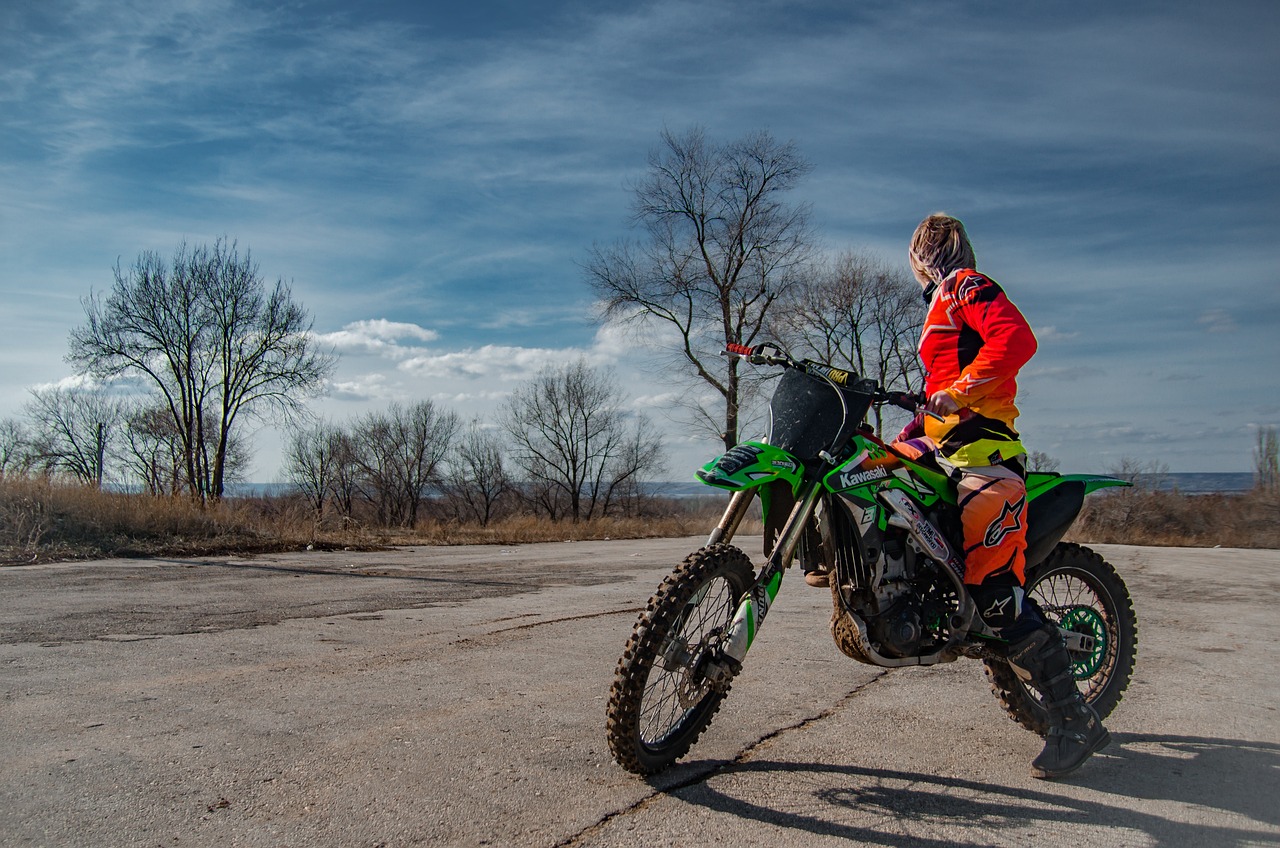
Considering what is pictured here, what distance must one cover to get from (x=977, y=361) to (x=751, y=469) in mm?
1080

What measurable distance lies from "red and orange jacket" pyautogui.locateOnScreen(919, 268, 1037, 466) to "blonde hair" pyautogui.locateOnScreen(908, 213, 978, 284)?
11 centimetres

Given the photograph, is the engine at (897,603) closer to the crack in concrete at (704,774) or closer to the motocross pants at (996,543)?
the motocross pants at (996,543)

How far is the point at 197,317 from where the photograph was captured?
34.8 meters

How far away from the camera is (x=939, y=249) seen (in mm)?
3674

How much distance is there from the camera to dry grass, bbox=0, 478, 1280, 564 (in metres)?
11.2

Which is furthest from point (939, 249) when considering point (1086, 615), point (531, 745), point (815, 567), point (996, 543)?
point (531, 745)

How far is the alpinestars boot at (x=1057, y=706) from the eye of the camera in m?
3.07

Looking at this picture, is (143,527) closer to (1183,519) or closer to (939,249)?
(939,249)

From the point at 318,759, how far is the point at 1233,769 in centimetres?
347

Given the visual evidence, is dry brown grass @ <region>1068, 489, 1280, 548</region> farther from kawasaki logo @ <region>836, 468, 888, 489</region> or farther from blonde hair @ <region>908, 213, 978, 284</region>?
kawasaki logo @ <region>836, 468, 888, 489</region>

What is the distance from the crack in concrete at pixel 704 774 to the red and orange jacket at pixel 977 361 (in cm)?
132

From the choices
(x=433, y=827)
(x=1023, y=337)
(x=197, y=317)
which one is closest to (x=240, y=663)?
(x=433, y=827)

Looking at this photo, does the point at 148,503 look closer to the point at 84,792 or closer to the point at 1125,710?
the point at 84,792

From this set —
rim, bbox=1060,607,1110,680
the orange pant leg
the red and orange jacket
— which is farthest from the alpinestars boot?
the red and orange jacket
